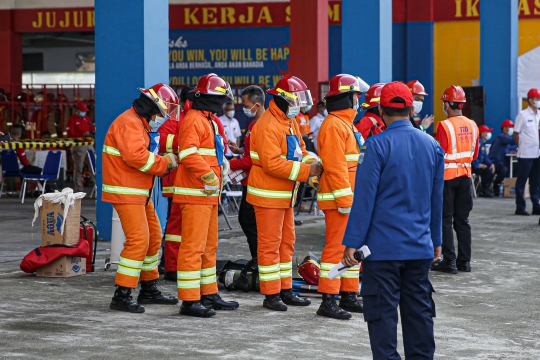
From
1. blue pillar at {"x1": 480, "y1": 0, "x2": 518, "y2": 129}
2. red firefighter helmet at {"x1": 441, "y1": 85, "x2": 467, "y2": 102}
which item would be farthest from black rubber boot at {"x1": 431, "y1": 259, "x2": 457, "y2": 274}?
blue pillar at {"x1": 480, "y1": 0, "x2": 518, "y2": 129}

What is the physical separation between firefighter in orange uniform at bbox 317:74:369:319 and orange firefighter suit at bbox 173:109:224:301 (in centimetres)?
92

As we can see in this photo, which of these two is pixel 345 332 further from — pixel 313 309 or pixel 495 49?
pixel 495 49

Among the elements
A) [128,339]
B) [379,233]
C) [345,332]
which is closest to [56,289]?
[128,339]

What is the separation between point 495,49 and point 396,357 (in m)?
18.7

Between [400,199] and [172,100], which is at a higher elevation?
[172,100]

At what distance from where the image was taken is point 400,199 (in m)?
4.89

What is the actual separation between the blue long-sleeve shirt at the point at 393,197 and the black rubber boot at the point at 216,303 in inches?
101

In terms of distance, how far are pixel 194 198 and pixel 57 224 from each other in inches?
92.8

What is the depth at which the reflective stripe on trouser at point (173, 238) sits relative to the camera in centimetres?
834

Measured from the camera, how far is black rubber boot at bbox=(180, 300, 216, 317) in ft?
22.7

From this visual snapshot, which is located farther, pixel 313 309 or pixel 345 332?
pixel 313 309

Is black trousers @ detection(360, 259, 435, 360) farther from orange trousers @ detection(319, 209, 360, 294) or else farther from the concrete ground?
orange trousers @ detection(319, 209, 360, 294)

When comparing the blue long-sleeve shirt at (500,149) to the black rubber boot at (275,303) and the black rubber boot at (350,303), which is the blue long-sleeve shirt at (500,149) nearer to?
the black rubber boot at (350,303)

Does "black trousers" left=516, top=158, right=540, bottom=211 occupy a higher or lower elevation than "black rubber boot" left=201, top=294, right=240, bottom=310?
higher
